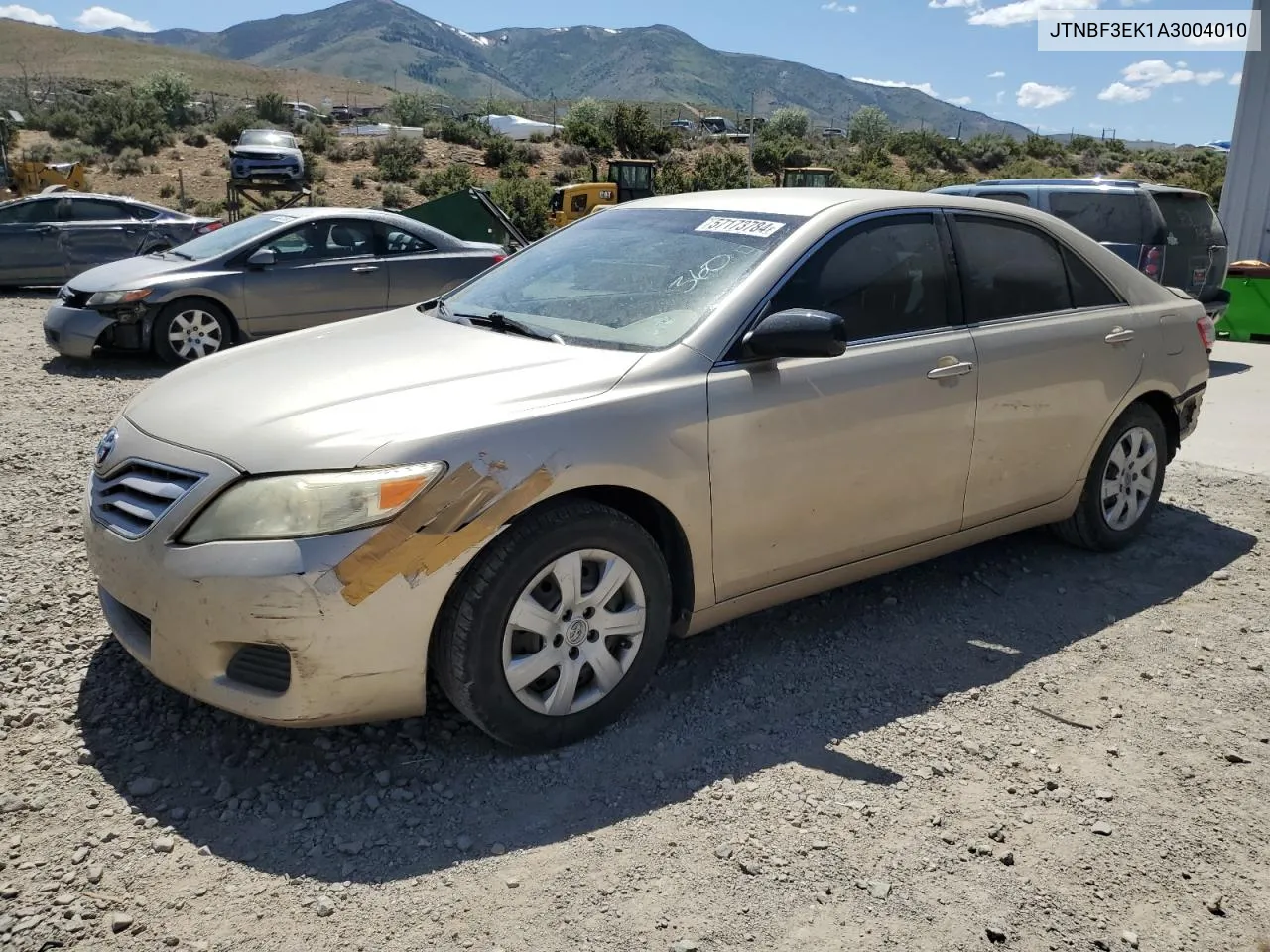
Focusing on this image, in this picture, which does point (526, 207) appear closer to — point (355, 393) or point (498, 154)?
point (498, 154)

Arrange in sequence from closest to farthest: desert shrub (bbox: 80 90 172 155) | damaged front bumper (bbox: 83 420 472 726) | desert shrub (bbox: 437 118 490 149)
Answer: damaged front bumper (bbox: 83 420 472 726)
desert shrub (bbox: 80 90 172 155)
desert shrub (bbox: 437 118 490 149)

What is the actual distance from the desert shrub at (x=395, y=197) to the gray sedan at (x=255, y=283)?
21251 mm

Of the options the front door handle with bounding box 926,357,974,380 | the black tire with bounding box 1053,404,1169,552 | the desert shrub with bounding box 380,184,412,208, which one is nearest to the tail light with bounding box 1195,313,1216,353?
the black tire with bounding box 1053,404,1169,552

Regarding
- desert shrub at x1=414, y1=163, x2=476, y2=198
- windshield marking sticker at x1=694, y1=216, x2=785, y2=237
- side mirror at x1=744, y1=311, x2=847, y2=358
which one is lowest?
side mirror at x1=744, y1=311, x2=847, y2=358

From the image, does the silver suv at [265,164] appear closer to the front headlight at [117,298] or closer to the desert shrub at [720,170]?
the desert shrub at [720,170]

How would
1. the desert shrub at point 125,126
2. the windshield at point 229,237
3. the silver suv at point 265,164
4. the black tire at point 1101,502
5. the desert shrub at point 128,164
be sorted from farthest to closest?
the desert shrub at point 125,126 < the desert shrub at point 128,164 < the silver suv at point 265,164 < the windshield at point 229,237 < the black tire at point 1101,502

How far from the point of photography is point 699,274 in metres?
3.68

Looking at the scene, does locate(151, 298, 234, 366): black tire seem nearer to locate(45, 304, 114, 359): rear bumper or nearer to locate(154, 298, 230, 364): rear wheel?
locate(154, 298, 230, 364): rear wheel

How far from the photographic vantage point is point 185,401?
331cm

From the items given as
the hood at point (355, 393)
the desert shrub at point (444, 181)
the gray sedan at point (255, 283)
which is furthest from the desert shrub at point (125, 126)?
the hood at point (355, 393)

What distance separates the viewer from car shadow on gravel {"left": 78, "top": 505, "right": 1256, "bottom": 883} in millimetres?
2814

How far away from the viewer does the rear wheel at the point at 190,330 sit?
8.93 meters

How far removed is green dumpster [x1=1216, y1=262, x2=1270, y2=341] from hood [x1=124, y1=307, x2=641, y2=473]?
1147 centimetres

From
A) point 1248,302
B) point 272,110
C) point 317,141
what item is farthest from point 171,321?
point 272,110
